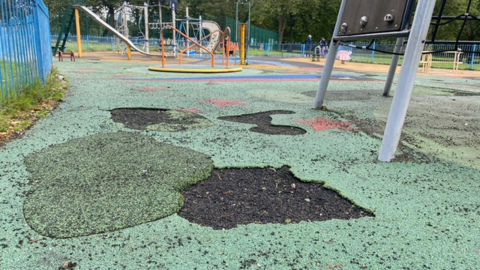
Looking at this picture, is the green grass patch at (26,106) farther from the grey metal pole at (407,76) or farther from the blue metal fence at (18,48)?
the grey metal pole at (407,76)

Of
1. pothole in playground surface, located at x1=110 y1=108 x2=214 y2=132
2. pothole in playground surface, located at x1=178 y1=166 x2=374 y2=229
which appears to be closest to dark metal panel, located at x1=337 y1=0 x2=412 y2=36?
pothole in playground surface, located at x1=178 y1=166 x2=374 y2=229

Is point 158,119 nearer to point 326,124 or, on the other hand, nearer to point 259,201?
point 326,124

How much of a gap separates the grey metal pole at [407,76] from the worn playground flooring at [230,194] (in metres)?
0.16

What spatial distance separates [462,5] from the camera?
31.9 meters

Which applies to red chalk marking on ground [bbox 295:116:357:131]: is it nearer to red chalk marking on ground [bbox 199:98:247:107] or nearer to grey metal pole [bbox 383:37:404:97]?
red chalk marking on ground [bbox 199:98:247:107]

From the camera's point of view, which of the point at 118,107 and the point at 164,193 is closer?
the point at 164,193

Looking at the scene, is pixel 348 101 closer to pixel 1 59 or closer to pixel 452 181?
pixel 452 181

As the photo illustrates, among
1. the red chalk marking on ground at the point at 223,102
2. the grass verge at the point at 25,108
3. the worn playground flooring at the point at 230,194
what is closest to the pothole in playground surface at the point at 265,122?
the worn playground flooring at the point at 230,194


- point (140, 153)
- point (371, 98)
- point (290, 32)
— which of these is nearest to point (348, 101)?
point (371, 98)

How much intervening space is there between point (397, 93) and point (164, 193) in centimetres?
190

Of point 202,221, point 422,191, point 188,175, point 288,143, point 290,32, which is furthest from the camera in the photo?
point 290,32

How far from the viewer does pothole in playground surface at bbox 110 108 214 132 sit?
350cm

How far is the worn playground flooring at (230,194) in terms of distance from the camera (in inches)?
55.6

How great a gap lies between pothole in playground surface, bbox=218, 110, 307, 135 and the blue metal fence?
2471mm
